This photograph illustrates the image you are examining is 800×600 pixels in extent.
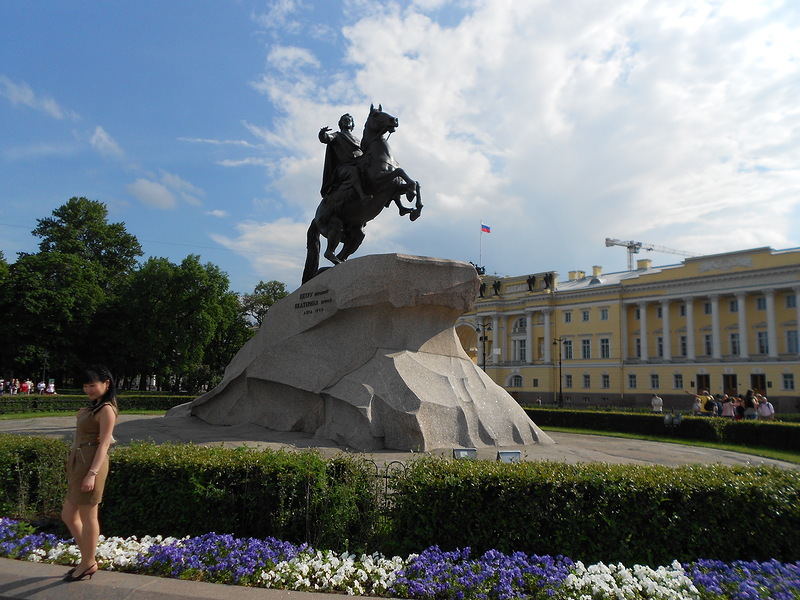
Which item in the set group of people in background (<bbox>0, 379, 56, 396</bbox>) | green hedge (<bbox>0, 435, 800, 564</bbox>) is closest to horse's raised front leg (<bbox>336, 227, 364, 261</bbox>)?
green hedge (<bbox>0, 435, 800, 564</bbox>)

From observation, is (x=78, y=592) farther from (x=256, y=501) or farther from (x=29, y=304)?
(x=29, y=304)

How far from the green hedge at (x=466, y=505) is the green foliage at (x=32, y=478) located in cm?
106

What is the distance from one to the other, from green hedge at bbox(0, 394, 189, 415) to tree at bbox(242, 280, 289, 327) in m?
31.1

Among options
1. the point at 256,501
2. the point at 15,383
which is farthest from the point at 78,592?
the point at 15,383

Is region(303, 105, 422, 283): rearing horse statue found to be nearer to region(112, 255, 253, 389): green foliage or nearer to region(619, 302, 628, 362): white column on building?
region(112, 255, 253, 389): green foliage

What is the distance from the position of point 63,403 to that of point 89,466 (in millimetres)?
25270

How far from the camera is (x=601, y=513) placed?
4.43 metres

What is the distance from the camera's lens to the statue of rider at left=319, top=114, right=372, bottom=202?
12089 mm

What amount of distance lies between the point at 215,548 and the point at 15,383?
123 feet

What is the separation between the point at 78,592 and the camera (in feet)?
11.8

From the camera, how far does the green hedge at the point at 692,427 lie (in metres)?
15.8

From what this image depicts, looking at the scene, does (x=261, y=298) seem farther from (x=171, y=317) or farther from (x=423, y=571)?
(x=423, y=571)

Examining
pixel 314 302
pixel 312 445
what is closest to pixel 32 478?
pixel 312 445

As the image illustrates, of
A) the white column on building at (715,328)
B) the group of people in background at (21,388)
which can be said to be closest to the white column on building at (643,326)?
the white column on building at (715,328)
